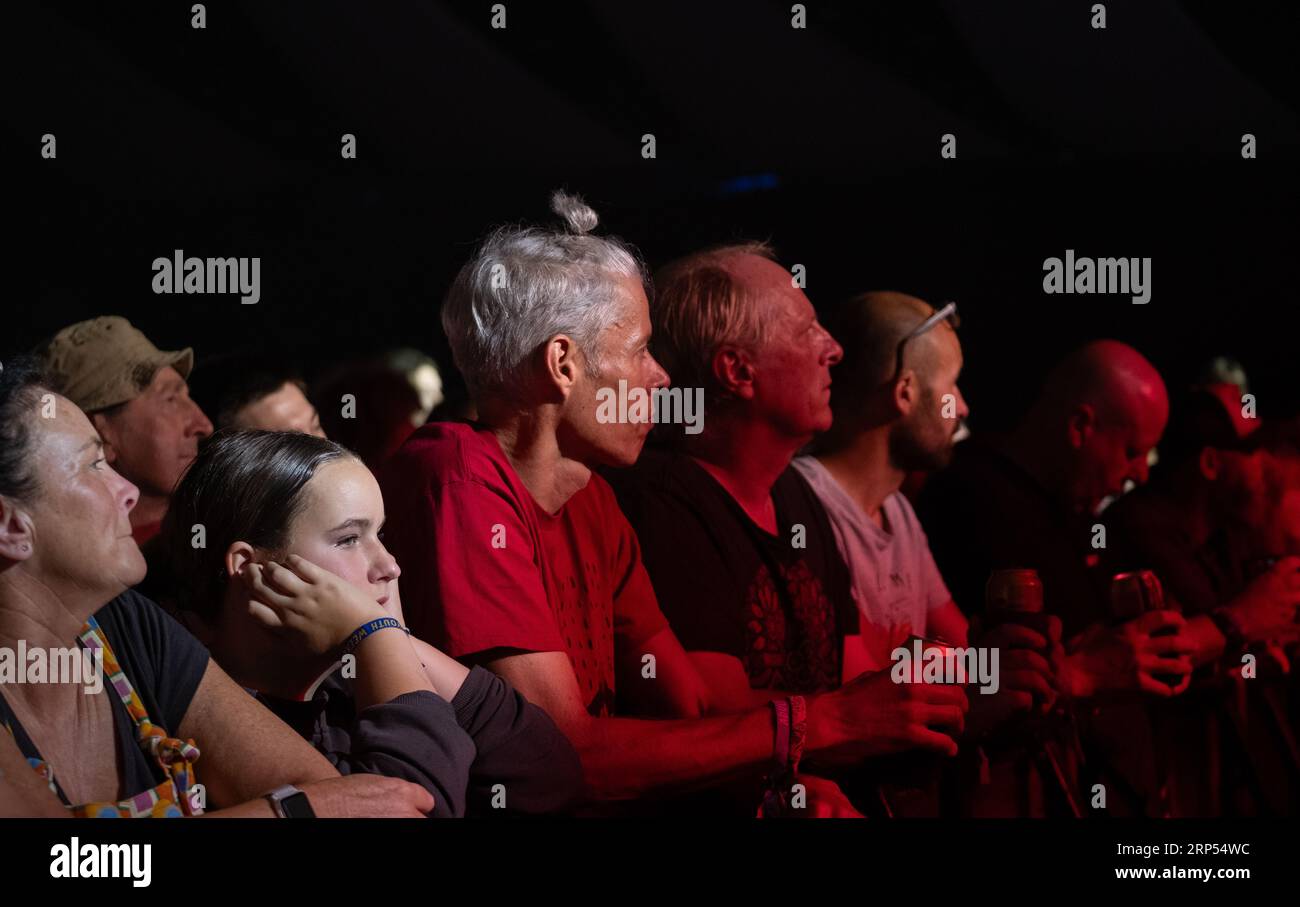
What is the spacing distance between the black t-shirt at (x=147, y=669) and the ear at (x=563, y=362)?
0.87 metres

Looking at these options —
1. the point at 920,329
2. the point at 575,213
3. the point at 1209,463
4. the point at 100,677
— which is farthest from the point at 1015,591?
the point at 100,677

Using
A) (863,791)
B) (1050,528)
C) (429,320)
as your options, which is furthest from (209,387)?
(1050,528)

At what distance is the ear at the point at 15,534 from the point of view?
7.50ft

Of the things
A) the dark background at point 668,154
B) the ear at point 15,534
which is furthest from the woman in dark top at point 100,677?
the dark background at point 668,154

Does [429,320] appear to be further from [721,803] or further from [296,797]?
[296,797]

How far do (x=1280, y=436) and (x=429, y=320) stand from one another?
2319 millimetres

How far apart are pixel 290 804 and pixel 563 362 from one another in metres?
1.03

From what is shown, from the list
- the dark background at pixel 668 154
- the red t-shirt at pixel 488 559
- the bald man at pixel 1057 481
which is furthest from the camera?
the bald man at pixel 1057 481

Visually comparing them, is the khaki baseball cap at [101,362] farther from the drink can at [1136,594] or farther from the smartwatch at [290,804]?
the drink can at [1136,594]

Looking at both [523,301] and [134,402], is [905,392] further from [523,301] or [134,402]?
[134,402]

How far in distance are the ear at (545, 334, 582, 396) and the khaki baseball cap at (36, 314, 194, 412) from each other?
71cm

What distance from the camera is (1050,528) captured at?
4.04 metres

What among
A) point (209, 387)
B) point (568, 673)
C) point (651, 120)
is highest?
point (651, 120)

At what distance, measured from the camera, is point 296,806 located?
229 centimetres
